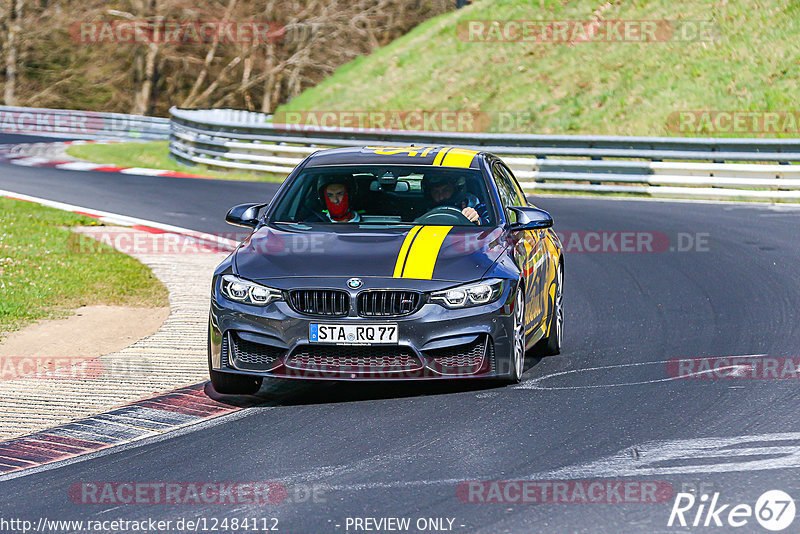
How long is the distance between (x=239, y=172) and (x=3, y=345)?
646 inches

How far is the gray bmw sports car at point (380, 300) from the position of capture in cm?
740

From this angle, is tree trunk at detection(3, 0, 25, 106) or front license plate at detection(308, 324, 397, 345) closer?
front license plate at detection(308, 324, 397, 345)

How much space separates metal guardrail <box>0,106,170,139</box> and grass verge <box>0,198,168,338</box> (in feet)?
84.2

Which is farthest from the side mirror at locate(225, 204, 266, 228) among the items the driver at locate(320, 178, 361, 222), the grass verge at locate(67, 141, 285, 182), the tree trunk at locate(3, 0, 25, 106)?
the tree trunk at locate(3, 0, 25, 106)

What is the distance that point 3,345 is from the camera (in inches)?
393

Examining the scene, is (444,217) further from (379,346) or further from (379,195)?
(379,346)

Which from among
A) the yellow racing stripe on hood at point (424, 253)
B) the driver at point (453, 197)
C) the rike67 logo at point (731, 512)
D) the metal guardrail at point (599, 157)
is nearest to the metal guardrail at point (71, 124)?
the metal guardrail at point (599, 157)

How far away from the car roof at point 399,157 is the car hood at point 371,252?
0.77 meters

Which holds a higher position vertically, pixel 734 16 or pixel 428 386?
pixel 734 16

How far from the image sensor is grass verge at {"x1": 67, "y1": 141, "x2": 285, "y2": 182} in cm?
2577

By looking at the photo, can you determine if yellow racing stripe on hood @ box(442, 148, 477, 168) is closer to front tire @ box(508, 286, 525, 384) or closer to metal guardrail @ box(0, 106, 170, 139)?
front tire @ box(508, 286, 525, 384)

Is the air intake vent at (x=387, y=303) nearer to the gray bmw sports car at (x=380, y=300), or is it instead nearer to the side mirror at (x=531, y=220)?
the gray bmw sports car at (x=380, y=300)

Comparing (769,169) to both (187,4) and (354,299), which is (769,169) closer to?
(354,299)

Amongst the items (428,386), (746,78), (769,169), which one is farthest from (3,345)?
(746,78)
